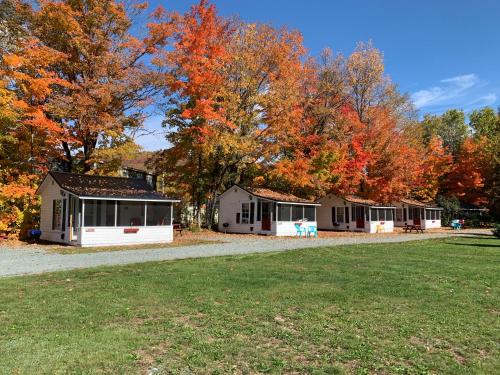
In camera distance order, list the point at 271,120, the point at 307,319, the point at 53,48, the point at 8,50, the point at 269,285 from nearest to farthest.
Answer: the point at 307,319 < the point at 269,285 < the point at 8,50 < the point at 53,48 < the point at 271,120

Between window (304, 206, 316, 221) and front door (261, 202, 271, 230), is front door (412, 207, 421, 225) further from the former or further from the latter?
front door (261, 202, 271, 230)

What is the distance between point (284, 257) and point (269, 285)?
5546 millimetres

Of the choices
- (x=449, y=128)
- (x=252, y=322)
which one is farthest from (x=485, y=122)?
(x=252, y=322)

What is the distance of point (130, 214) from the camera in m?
22.1

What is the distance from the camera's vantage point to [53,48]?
26000mm

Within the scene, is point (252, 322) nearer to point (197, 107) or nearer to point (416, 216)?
point (197, 107)

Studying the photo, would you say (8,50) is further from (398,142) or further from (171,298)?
(398,142)

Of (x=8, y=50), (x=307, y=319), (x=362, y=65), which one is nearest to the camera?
(x=307, y=319)

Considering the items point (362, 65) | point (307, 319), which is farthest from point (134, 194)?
point (362, 65)

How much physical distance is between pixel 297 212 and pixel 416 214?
1976cm

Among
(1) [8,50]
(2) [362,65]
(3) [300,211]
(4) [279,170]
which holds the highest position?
(2) [362,65]

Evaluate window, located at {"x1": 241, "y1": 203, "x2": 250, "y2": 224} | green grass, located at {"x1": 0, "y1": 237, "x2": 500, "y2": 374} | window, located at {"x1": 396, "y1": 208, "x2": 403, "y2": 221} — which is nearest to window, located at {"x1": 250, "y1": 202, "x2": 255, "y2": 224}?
window, located at {"x1": 241, "y1": 203, "x2": 250, "y2": 224}

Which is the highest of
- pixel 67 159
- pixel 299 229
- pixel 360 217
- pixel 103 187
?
pixel 67 159

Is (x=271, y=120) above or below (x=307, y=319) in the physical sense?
above
